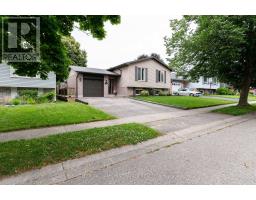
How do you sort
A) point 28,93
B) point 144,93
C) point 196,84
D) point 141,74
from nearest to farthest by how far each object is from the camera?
point 28,93, point 144,93, point 141,74, point 196,84

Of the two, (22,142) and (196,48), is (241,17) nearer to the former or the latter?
(196,48)

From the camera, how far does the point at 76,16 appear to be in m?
5.74

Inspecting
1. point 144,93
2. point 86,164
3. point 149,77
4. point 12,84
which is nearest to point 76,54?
point 149,77

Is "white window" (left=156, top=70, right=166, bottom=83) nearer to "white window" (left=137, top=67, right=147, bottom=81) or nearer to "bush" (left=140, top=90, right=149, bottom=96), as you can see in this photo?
"white window" (left=137, top=67, right=147, bottom=81)

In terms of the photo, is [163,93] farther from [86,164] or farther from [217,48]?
[86,164]

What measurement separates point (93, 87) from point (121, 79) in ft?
13.3

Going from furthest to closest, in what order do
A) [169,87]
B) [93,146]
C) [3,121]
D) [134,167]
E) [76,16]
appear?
1. [169,87]
2. [3,121]
3. [76,16]
4. [93,146]
5. [134,167]

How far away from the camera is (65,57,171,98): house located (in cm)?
2039

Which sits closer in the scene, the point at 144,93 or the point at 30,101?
the point at 30,101

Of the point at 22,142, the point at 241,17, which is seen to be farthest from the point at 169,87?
the point at 22,142

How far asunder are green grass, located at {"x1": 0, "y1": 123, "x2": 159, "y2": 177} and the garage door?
1446cm

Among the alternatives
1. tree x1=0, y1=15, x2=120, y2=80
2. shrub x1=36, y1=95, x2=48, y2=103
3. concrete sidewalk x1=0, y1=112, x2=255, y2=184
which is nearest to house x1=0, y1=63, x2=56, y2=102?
shrub x1=36, y1=95, x2=48, y2=103

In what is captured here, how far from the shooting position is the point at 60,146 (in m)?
5.06
